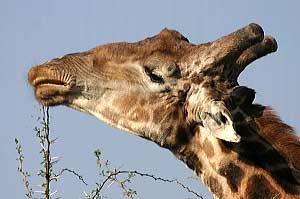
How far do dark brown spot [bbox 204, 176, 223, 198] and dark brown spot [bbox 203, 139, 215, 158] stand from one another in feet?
0.89

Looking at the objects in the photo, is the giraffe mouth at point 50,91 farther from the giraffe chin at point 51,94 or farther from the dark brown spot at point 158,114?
the dark brown spot at point 158,114

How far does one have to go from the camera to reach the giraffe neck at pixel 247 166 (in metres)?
7.00

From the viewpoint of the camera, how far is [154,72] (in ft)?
25.5

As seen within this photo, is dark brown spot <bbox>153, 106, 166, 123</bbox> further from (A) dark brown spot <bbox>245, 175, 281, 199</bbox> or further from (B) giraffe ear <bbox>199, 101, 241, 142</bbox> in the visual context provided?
(A) dark brown spot <bbox>245, 175, 281, 199</bbox>

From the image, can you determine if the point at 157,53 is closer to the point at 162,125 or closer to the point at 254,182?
the point at 162,125

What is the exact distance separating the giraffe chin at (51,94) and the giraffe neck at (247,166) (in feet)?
5.50

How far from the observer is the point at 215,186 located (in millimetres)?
7379

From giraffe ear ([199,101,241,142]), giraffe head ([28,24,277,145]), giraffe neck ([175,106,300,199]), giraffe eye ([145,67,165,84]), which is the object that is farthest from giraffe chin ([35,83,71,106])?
giraffe ear ([199,101,241,142])

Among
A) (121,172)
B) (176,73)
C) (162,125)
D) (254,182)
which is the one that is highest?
(176,73)

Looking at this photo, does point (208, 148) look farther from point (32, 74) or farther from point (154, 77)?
point (32, 74)

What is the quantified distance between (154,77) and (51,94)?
4.21 ft

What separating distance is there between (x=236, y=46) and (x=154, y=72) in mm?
1104

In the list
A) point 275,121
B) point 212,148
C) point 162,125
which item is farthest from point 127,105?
point 275,121

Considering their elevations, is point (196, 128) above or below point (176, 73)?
below
